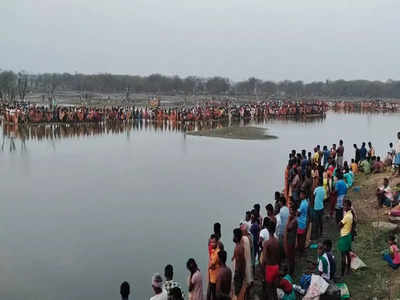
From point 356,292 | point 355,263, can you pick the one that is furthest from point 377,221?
point 356,292

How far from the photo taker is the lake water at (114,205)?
741 cm

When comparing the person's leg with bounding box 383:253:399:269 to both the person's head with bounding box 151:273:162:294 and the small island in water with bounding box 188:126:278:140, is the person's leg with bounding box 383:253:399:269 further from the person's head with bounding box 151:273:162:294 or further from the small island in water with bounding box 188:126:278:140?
the small island in water with bounding box 188:126:278:140

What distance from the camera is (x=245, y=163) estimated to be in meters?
17.5

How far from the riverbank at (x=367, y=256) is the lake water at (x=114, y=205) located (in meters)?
1.57

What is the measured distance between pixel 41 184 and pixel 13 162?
399 cm

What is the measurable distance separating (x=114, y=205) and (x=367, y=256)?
20.8ft

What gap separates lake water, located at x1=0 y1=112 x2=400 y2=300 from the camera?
7414 mm

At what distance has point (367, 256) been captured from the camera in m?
7.89

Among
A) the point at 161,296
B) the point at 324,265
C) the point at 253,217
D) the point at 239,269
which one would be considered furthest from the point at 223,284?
the point at 253,217

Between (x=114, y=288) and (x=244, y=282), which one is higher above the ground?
(x=244, y=282)

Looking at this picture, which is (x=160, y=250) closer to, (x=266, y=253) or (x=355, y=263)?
(x=266, y=253)

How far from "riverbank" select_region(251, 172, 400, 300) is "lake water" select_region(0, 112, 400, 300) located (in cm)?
157

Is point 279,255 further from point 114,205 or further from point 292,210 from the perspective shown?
point 114,205

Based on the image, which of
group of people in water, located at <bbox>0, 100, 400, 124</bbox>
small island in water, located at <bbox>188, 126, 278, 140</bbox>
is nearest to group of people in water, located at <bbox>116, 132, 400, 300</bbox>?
small island in water, located at <bbox>188, 126, 278, 140</bbox>
